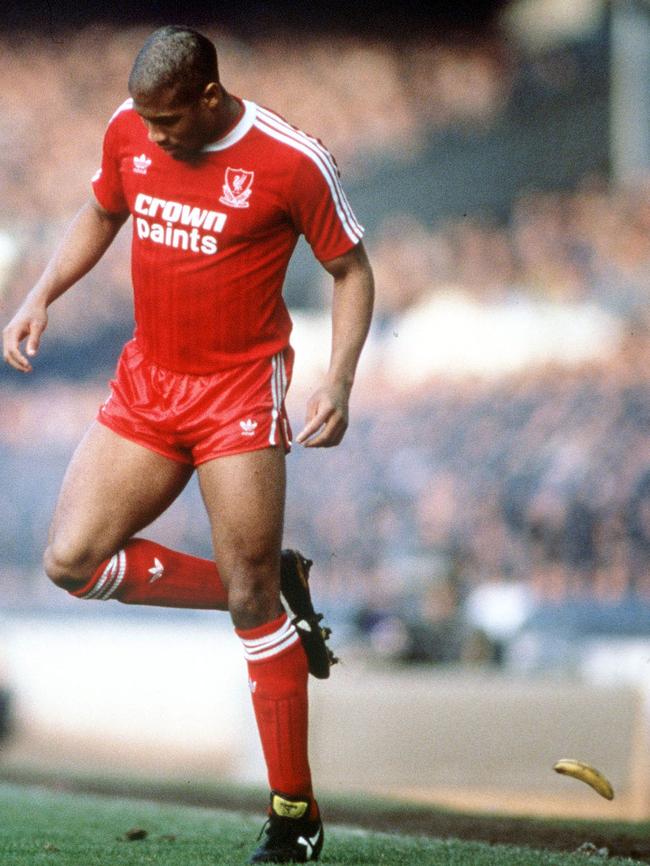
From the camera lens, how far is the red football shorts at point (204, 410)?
4.28 metres

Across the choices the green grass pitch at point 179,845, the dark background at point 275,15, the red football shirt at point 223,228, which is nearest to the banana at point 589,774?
the green grass pitch at point 179,845

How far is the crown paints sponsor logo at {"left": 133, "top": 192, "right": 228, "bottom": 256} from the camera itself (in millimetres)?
4215

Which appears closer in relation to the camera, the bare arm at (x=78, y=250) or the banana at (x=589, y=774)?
the bare arm at (x=78, y=250)

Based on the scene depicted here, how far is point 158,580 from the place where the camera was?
461cm

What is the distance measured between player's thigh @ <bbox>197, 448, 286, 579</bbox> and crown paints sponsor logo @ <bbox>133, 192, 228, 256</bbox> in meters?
0.55

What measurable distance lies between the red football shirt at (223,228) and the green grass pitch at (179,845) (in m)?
1.30

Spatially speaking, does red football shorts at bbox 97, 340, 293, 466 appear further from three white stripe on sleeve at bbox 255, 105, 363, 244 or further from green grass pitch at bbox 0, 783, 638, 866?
green grass pitch at bbox 0, 783, 638, 866

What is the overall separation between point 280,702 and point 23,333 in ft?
3.92

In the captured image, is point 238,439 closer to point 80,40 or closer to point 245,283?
point 245,283

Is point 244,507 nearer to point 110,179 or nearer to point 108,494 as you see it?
point 108,494

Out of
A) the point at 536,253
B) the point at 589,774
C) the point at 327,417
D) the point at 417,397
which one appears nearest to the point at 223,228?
the point at 327,417

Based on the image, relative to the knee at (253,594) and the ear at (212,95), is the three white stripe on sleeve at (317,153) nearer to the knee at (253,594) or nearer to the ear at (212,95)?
the ear at (212,95)

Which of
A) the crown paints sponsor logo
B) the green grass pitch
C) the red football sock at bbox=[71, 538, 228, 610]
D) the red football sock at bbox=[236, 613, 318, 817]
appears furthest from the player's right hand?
the green grass pitch

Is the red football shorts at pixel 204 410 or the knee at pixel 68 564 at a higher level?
the red football shorts at pixel 204 410
